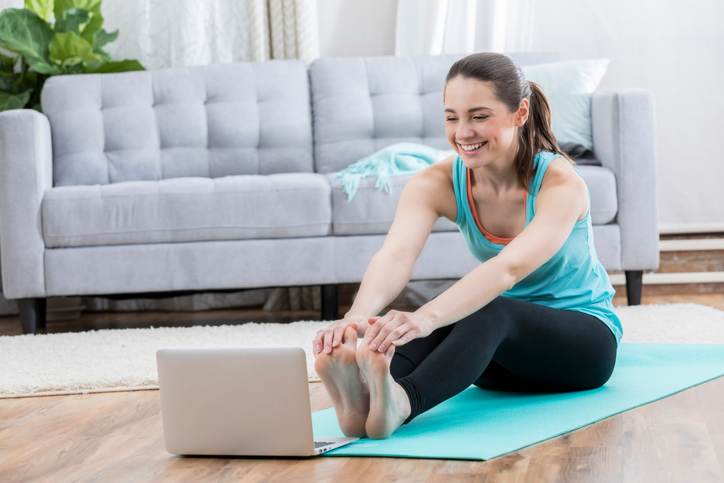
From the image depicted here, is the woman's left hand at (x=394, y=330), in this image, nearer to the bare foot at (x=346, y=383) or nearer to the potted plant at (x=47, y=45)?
the bare foot at (x=346, y=383)

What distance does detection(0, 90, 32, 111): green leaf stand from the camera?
4.08m

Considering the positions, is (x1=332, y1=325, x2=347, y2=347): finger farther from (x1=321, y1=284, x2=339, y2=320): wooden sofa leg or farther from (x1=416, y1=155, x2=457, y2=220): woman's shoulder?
(x1=321, y1=284, x2=339, y2=320): wooden sofa leg

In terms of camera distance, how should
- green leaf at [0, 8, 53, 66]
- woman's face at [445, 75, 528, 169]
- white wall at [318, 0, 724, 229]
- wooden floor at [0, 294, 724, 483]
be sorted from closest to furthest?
wooden floor at [0, 294, 724, 483]
woman's face at [445, 75, 528, 169]
green leaf at [0, 8, 53, 66]
white wall at [318, 0, 724, 229]

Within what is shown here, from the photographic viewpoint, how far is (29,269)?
338 centimetres

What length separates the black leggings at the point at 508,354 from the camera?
174 centimetres

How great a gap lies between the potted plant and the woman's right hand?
2794 millimetres

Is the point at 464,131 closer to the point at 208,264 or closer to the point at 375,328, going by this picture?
the point at 375,328

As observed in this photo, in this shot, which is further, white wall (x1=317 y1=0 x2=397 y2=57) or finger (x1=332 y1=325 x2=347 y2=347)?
white wall (x1=317 y1=0 x2=397 y2=57)

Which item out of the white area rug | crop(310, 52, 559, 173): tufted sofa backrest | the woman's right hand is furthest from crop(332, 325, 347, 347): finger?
crop(310, 52, 559, 173): tufted sofa backrest

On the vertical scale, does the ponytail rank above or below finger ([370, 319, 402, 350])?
above

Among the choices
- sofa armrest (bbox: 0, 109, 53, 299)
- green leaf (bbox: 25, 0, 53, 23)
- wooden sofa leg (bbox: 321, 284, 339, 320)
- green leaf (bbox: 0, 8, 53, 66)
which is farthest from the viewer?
green leaf (bbox: 25, 0, 53, 23)

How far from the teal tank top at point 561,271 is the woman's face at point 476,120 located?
137 mm

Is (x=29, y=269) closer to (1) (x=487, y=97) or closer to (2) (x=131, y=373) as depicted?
(2) (x=131, y=373)

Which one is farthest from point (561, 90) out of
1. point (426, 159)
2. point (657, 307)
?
point (657, 307)
